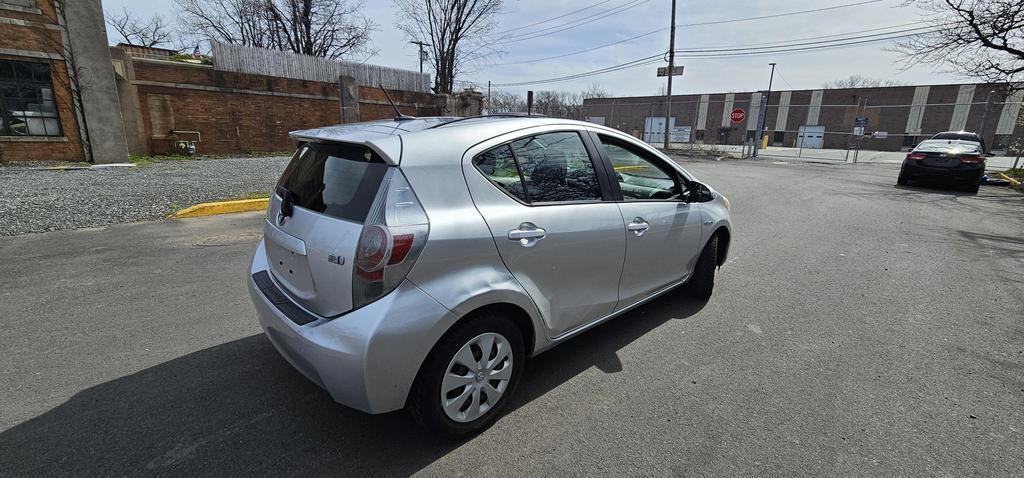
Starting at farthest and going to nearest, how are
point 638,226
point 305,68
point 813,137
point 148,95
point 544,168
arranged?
1. point 813,137
2. point 305,68
3. point 148,95
4. point 638,226
5. point 544,168

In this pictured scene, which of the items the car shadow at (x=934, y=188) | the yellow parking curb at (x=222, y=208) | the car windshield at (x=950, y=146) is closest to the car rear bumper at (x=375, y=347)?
the yellow parking curb at (x=222, y=208)

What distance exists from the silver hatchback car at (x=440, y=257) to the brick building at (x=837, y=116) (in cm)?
4018

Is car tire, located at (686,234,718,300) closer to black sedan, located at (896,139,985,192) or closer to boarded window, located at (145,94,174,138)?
black sedan, located at (896,139,985,192)

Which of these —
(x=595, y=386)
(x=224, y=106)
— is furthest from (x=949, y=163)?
(x=224, y=106)

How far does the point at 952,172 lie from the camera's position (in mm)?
12227

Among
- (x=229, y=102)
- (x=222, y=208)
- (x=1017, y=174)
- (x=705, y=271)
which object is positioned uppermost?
(x=229, y=102)

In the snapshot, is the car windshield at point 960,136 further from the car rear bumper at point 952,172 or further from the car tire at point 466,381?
the car tire at point 466,381

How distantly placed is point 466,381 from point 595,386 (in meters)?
1.01

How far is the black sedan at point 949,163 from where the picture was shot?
1209cm

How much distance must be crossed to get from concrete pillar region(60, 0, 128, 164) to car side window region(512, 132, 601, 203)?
57.5 ft

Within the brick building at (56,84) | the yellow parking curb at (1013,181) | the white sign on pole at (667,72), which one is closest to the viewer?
the brick building at (56,84)

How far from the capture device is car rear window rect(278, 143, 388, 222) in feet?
7.25

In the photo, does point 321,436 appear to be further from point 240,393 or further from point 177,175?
point 177,175

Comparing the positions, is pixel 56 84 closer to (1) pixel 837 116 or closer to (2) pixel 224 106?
(2) pixel 224 106
